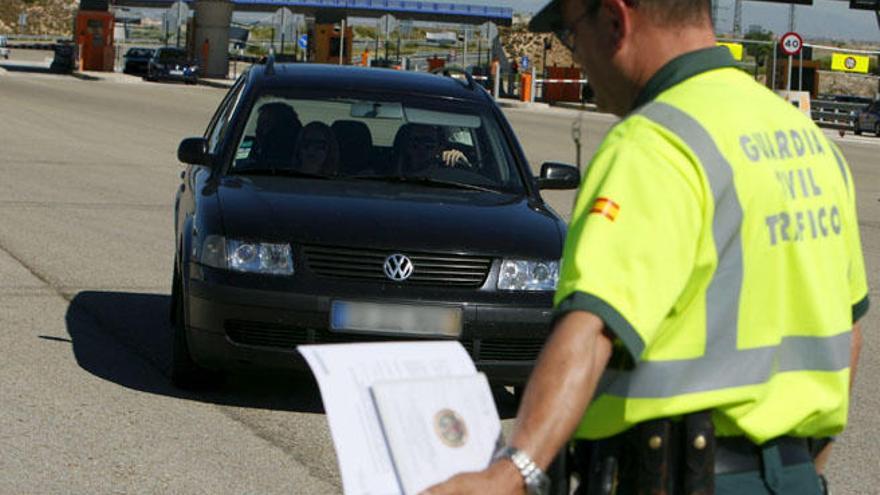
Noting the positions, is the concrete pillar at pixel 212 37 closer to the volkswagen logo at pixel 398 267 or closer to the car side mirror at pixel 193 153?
the car side mirror at pixel 193 153

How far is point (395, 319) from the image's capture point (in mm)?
7367

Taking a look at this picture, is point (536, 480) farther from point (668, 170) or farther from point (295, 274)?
point (295, 274)

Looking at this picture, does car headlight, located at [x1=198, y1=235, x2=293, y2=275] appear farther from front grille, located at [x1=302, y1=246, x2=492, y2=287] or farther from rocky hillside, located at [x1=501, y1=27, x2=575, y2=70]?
rocky hillside, located at [x1=501, y1=27, x2=575, y2=70]

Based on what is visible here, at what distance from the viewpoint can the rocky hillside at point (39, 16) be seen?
159 meters

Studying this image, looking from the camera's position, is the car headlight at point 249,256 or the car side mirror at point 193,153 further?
the car side mirror at point 193,153

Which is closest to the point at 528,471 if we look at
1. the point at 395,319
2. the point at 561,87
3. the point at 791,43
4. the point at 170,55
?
the point at 395,319

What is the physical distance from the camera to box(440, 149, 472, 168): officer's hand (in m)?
8.86

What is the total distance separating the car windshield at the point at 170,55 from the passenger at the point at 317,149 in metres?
59.2

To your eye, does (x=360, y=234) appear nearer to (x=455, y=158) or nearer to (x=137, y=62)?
(x=455, y=158)

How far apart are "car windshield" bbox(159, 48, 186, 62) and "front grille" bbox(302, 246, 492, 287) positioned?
60521mm

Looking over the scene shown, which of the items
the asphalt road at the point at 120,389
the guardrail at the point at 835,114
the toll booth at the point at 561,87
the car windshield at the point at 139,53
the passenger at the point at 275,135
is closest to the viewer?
the asphalt road at the point at 120,389

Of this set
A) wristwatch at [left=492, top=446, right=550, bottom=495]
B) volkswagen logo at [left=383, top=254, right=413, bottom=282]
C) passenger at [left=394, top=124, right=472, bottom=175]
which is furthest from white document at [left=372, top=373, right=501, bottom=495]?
passenger at [left=394, top=124, right=472, bottom=175]

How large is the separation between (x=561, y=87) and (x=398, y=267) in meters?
56.8

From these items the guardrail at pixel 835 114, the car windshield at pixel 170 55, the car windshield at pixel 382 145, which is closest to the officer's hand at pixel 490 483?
the car windshield at pixel 382 145
